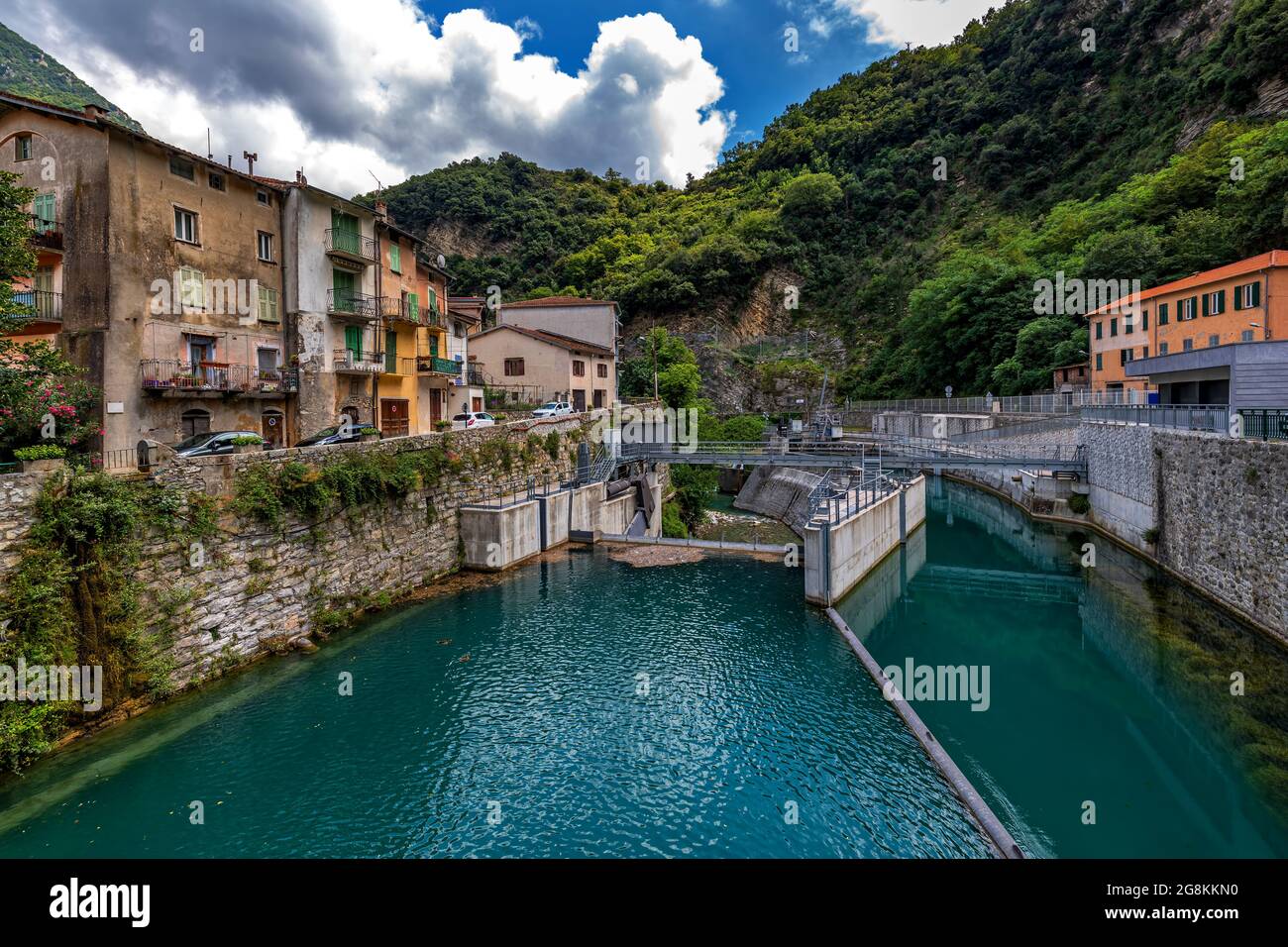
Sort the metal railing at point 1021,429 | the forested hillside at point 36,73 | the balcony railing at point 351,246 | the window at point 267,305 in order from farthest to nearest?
the forested hillside at point 36,73 → the metal railing at point 1021,429 → the balcony railing at point 351,246 → the window at point 267,305

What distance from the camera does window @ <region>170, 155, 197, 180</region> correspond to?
68.4 feet

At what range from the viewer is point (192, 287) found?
21.4 metres

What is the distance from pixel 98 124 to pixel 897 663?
90.2 ft

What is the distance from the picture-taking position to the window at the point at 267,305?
79.0 ft

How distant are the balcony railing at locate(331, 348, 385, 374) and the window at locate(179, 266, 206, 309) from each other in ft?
17.6

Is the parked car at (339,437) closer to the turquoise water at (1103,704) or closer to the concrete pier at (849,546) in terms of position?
the concrete pier at (849,546)

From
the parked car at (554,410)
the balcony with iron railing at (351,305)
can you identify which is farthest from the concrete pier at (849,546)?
the balcony with iron railing at (351,305)

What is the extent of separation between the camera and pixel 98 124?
61.9ft

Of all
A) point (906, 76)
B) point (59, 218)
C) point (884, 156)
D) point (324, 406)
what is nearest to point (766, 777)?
point (324, 406)

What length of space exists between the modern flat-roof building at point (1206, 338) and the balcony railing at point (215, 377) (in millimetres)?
32073

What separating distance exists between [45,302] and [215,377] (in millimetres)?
4566

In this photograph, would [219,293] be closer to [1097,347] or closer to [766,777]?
[766,777]

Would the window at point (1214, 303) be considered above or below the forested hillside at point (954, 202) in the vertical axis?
below

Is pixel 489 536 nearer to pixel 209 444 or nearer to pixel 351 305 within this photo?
pixel 209 444
